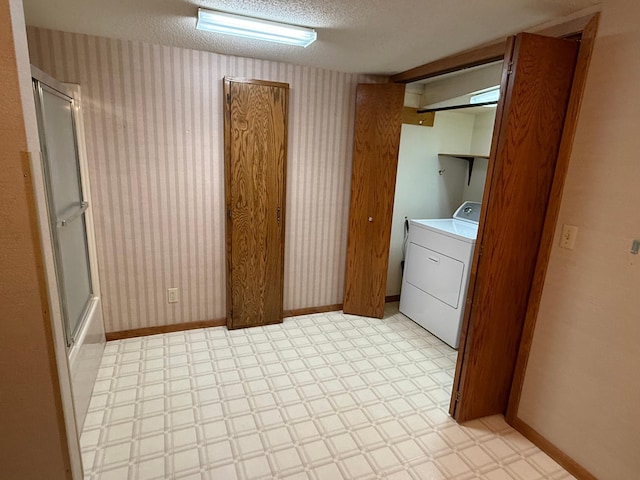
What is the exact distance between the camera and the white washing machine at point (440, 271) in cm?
273

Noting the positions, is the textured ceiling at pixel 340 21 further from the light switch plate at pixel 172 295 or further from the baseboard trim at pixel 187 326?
the baseboard trim at pixel 187 326

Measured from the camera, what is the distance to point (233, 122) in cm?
262

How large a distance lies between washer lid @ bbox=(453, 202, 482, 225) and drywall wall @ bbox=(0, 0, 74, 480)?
125 inches

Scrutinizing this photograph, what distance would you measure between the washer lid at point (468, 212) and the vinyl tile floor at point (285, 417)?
4.19 ft

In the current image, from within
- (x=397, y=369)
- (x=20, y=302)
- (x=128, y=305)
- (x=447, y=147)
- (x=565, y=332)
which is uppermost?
(x=447, y=147)

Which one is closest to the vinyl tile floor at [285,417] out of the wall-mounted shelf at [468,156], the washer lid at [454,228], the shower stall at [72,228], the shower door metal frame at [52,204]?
the shower stall at [72,228]

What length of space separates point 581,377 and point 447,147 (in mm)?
2494

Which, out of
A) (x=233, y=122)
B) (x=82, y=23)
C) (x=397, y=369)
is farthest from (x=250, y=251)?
(x=82, y=23)

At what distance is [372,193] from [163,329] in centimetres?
210

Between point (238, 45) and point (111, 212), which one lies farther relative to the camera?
point (111, 212)

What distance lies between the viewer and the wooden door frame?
63.3 inches

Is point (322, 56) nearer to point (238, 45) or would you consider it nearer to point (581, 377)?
point (238, 45)

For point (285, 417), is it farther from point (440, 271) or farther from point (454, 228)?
point (454, 228)

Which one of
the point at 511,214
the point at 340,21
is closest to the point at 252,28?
the point at 340,21
